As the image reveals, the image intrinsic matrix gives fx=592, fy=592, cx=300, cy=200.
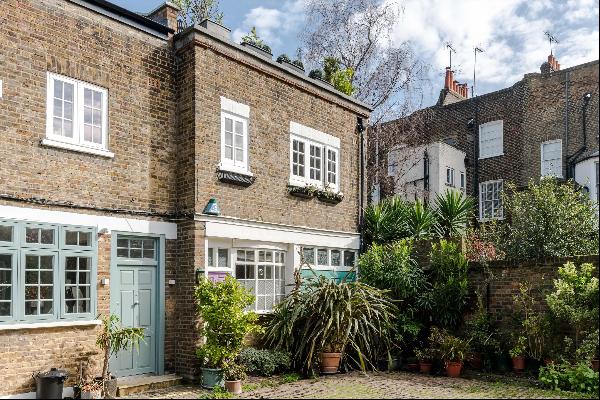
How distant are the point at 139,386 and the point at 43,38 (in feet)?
19.4

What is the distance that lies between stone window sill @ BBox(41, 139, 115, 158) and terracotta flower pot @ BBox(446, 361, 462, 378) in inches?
292

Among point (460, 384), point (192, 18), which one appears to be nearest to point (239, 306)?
point (460, 384)

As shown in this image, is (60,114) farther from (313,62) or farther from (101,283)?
(313,62)

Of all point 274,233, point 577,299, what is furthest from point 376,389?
point 274,233

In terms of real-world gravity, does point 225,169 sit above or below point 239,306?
above

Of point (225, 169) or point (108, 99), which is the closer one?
Answer: point (108, 99)

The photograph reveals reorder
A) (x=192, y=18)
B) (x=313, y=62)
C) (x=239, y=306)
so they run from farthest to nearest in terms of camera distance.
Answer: (x=313, y=62)
(x=192, y=18)
(x=239, y=306)

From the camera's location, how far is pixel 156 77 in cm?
1127

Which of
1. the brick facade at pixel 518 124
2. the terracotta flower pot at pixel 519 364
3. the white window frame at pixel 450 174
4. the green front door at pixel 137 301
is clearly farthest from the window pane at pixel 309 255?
the white window frame at pixel 450 174

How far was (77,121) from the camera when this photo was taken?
993 cm

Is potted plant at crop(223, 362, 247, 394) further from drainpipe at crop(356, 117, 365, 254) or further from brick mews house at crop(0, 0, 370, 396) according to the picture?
drainpipe at crop(356, 117, 365, 254)

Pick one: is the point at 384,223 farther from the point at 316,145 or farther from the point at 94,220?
the point at 94,220

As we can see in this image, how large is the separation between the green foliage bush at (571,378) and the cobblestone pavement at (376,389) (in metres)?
0.28

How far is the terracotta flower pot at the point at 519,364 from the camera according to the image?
11.2m
